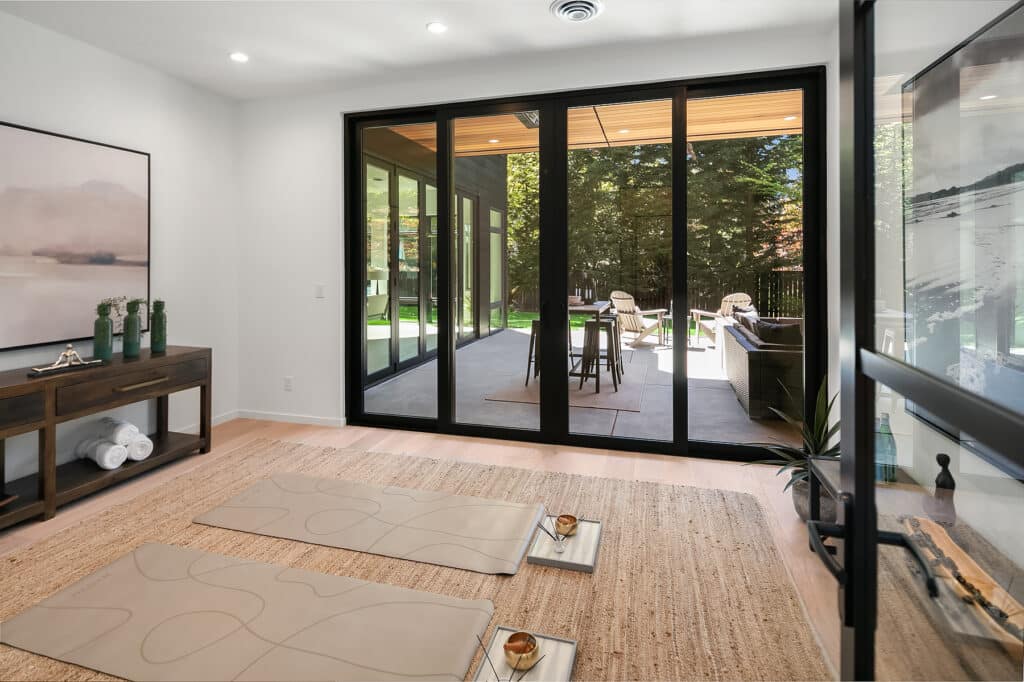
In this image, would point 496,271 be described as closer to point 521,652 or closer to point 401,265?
point 401,265

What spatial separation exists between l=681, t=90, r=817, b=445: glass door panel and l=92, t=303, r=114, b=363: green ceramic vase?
3581 millimetres

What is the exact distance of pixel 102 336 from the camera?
10.4 feet

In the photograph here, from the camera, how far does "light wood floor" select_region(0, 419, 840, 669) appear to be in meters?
2.18

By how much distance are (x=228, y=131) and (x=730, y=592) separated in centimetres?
477

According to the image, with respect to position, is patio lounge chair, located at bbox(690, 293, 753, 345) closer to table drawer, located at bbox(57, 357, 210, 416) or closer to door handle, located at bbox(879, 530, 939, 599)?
door handle, located at bbox(879, 530, 939, 599)

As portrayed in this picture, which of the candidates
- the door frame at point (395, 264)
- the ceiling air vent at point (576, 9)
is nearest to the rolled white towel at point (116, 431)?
the door frame at point (395, 264)

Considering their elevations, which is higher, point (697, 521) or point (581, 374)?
point (581, 374)

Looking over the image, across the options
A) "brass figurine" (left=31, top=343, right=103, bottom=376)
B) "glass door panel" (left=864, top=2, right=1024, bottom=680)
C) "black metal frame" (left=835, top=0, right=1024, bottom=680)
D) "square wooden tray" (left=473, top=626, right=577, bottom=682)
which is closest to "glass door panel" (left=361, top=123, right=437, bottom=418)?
"brass figurine" (left=31, top=343, right=103, bottom=376)

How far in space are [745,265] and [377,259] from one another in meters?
2.79

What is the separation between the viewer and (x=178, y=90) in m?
4.04

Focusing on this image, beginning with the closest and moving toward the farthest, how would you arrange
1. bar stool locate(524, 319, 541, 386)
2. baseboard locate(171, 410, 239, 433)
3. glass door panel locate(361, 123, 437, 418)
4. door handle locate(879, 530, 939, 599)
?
door handle locate(879, 530, 939, 599) → bar stool locate(524, 319, 541, 386) → baseboard locate(171, 410, 239, 433) → glass door panel locate(361, 123, 437, 418)

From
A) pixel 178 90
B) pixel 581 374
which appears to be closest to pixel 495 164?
pixel 581 374

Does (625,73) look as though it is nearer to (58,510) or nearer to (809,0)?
(809,0)

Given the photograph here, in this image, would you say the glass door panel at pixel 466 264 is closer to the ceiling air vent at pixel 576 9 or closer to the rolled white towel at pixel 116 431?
the ceiling air vent at pixel 576 9
